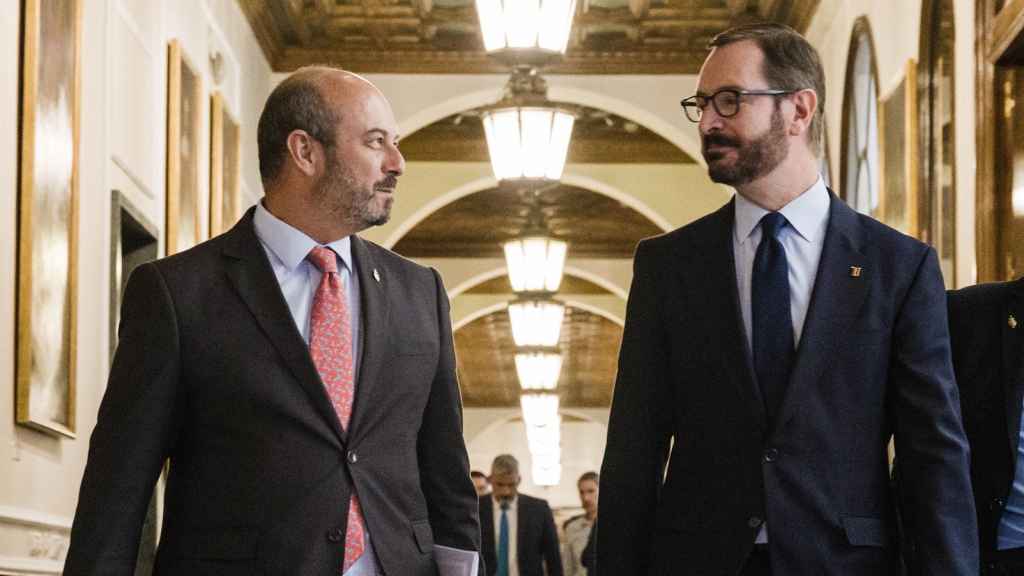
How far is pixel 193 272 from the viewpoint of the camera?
3.82m

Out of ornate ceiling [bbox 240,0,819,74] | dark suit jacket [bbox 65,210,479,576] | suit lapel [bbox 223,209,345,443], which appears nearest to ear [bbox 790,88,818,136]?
dark suit jacket [bbox 65,210,479,576]

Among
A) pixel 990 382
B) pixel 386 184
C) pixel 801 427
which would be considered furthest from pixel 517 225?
pixel 801 427

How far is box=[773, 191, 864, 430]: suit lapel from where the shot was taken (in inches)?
142

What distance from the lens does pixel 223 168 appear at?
38.6 feet

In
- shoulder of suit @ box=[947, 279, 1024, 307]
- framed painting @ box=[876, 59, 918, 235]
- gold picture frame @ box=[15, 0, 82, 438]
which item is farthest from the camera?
framed painting @ box=[876, 59, 918, 235]

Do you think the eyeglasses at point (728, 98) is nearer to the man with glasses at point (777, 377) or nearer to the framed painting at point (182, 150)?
the man with glasses at point (777, 377)

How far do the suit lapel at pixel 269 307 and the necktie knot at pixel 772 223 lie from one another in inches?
39.5

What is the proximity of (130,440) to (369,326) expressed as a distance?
1.88 feet

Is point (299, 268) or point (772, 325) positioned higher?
point (299, 268)

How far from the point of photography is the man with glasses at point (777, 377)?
3559 mm

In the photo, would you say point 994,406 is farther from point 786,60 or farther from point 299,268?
point 299,268

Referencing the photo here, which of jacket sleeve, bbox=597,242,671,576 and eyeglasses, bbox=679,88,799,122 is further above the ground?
eyeglasses, bbox=679,88,799,122

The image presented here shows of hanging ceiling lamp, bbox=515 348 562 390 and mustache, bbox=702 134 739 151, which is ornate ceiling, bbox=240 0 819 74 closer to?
hanging ceiling lamp, bbox=515 348 562 390

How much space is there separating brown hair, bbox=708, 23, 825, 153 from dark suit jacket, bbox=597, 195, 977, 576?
25 centimetres
